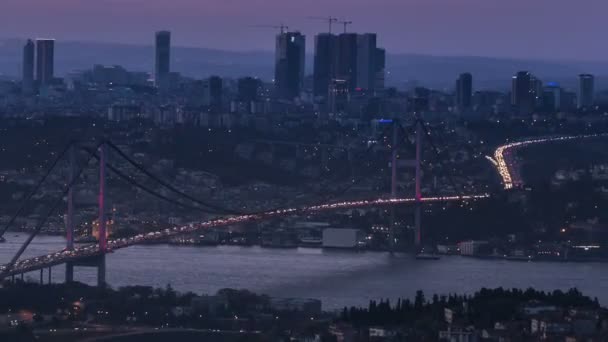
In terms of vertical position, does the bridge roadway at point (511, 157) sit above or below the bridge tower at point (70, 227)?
above

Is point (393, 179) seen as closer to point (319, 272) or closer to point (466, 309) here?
point (319, 272)

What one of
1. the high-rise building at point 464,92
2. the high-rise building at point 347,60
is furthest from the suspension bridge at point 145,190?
A: the high-rise building at point 347,60

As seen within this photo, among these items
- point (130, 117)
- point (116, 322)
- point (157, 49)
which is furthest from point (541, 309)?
point (157, 49)

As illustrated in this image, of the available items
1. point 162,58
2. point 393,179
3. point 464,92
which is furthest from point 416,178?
point 162,58

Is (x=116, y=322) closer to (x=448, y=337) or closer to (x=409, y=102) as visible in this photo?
(x=448, y=337)

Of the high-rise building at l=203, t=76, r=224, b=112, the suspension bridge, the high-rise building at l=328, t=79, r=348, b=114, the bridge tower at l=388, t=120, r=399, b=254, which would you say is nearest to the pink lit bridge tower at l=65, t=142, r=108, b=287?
the suspension bridge

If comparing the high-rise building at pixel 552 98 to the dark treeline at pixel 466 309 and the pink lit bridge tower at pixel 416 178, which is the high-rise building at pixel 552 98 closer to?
the pink lit bridge tower at pixel 416 178
